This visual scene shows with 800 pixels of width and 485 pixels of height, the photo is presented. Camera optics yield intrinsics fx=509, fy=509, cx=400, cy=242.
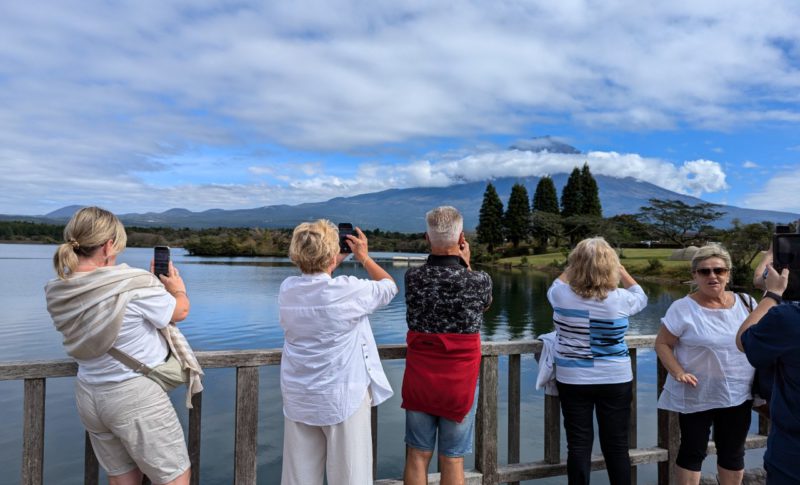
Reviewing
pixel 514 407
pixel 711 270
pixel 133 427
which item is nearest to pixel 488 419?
pixel 514 407

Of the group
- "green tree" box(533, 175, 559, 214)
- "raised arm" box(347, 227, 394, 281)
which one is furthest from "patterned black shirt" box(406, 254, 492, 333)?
"green tree" box(533, 175, 559, 214)

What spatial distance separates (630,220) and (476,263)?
1778cm

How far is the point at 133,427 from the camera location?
188 cm

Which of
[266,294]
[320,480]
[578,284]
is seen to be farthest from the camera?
[266,294]

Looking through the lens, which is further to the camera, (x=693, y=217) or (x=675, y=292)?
(x=693, y=217)

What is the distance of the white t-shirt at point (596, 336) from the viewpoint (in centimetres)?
240

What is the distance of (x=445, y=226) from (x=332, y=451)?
1051 millimetres

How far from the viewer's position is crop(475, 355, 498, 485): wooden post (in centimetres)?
270

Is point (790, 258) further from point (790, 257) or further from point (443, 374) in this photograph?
point (443, 374)

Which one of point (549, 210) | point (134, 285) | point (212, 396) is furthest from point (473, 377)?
point (549, 210)

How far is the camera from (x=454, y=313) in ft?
7.20

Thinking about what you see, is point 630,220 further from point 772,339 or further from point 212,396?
point 772,339

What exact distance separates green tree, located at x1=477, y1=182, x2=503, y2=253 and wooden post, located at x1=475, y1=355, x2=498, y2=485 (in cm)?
6599

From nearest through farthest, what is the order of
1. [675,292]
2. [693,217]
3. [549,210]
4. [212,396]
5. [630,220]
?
1. [212,396]
2. [675,292]
3. [693,217]
4. [630,220]
5. [549,210]
